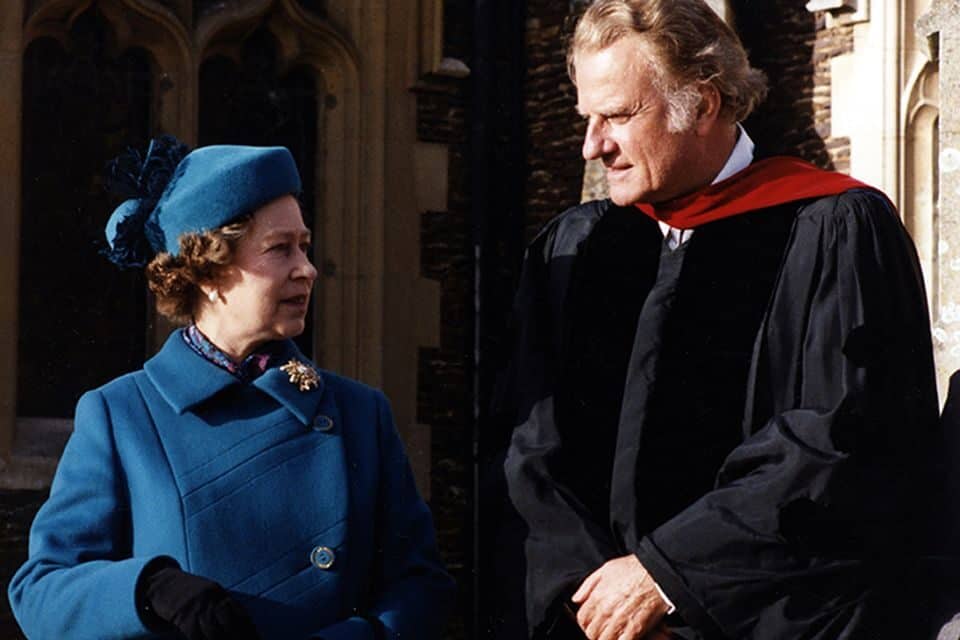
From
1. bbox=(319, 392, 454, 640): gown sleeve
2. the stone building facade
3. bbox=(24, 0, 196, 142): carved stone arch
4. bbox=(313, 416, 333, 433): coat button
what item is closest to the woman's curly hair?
bbox=(313, 416, 333, 433): coat button

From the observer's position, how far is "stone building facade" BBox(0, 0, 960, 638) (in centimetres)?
845

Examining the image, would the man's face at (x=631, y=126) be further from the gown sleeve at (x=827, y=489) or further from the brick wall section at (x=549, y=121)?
the brick wall section at (x=549, y=121)

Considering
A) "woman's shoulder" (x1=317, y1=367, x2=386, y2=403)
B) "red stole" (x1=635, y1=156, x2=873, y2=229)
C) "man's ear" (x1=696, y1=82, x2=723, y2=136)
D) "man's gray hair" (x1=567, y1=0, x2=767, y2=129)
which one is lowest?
"woman's shoulder" (x1=317, y1=367, x2=386, y2=403)

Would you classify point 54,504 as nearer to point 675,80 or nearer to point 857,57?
point 675,80

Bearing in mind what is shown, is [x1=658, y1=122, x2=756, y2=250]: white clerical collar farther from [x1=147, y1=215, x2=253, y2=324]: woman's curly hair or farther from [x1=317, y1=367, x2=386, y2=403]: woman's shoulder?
[x1=147, y1=215, x2=253, y2=324]: woman's curly hair

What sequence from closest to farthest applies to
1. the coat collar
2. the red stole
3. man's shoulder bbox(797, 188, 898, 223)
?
the coat collar → man's shoulder bbox(797, 188, 898, 223) → the red stole

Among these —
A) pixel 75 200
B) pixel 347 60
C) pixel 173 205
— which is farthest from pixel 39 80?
pixel 173 205

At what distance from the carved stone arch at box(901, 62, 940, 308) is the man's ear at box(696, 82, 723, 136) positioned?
15.5 ft

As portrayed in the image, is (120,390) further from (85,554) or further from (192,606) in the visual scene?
(192,606)

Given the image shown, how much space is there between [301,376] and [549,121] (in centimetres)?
603

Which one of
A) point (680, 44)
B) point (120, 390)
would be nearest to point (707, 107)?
point (680, 44)

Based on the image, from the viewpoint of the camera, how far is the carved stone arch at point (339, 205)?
360 inches

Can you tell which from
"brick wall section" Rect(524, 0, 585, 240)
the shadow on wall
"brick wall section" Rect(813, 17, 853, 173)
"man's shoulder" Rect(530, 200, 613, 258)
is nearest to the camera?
"man's shoulder" Rect(530, 200, 613, 258)

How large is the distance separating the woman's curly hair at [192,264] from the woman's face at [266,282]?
0.07 feet
